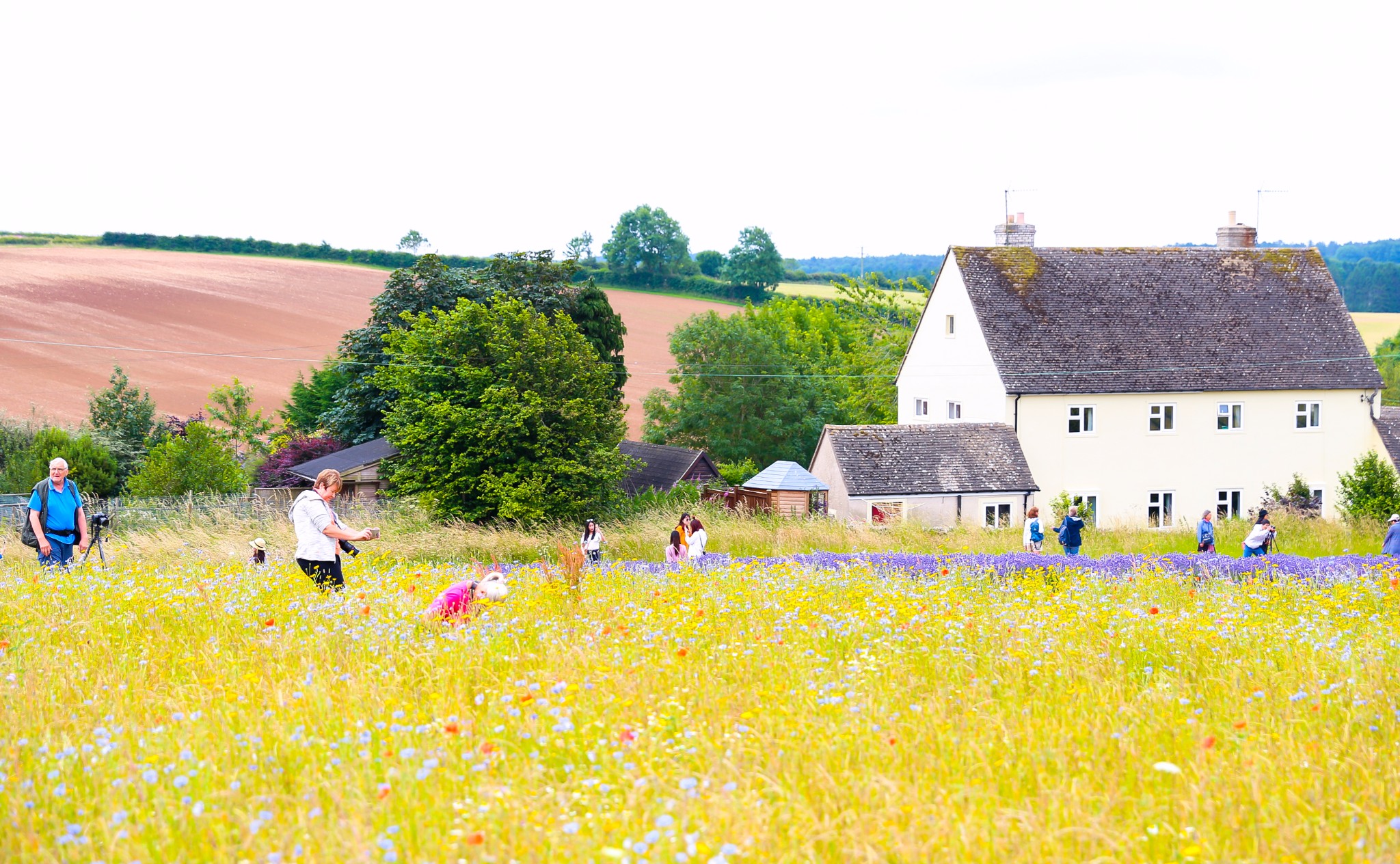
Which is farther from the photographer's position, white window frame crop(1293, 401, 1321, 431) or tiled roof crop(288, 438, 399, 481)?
tiled roof crop(288, 438, 399, 481)

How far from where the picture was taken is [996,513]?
122 ft

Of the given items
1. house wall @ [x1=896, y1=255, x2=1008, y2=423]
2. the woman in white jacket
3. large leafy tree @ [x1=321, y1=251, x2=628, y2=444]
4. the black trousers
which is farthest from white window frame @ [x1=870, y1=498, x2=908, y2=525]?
the black trousers

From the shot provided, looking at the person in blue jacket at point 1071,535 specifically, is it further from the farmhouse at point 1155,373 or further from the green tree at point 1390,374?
the green tree at point 1390,374

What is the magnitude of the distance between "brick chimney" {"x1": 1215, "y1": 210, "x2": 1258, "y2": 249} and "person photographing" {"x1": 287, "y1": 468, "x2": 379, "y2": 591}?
143 ft

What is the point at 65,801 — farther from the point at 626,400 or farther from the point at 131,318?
the point at 131,318

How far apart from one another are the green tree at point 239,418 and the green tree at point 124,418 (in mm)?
4438

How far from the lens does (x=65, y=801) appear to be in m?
4.72

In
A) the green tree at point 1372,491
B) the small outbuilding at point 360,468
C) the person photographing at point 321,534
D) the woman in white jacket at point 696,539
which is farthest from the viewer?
the small outbuilding at point 360,468

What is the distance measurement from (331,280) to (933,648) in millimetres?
86077

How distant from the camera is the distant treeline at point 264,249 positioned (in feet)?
311

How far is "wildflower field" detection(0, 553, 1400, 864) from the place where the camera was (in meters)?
4.35

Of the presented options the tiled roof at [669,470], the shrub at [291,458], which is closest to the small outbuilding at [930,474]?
the tiled roof at [669,470]

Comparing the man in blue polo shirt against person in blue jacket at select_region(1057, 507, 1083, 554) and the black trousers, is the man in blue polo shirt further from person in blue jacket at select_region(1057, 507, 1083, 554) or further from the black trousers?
person in blue jacket at select_region(1057, 507, 1083, 554)

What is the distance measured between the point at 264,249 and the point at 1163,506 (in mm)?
80571
